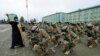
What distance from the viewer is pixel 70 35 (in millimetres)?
10656

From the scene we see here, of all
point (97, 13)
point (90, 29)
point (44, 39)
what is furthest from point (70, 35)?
point (97, 13)

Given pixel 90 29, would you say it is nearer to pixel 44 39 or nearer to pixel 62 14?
pixel 44 39

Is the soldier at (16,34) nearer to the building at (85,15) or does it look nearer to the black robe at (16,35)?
the black robe at (16,35)

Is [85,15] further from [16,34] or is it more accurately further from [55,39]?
[16,34]

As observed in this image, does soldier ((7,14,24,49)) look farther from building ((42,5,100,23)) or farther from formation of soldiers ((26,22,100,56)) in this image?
building ((42,5,100,23))

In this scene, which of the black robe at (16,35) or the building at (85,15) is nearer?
the black robe at (16,35)

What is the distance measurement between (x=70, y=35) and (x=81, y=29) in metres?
7.07

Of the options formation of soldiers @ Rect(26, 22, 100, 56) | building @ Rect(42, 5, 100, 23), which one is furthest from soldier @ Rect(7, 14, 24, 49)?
building @ Rect(42, 5, 100, 23)

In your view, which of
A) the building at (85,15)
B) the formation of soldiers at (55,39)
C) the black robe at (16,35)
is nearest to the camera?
the formation of soldiers at (55,39)

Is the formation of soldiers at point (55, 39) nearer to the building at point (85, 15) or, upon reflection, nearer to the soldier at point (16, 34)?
the soldier at point (16, 34)

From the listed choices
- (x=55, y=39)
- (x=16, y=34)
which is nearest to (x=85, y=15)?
(x=55, y=39)

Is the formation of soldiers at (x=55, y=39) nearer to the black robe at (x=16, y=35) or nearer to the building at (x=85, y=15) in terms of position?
the black robe at (x=16, y=35)

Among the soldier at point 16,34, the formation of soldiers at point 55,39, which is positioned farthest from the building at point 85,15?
the soldier at point 16,34

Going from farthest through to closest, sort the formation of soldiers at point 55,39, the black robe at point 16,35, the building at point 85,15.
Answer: the building at point 85,15
the black robe at point 16,35
the formation of soldiers at point 55,39
